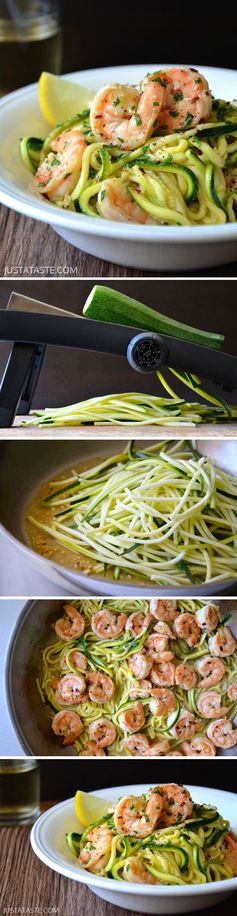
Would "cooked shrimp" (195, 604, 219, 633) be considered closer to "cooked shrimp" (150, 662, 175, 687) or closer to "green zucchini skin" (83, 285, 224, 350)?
"cooked shrimp" (150, 662, 175, 687)

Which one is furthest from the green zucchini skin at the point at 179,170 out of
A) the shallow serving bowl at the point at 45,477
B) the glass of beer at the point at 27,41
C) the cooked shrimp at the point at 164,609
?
the cooked shrimp at the point at 164,609

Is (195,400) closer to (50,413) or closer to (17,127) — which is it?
(50,413)

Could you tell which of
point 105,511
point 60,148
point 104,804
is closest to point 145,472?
point 105,511

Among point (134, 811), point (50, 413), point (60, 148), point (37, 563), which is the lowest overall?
point (134, 811)

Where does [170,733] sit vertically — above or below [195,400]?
below

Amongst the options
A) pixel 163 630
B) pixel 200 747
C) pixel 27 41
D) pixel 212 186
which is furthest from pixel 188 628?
pixel 27 41

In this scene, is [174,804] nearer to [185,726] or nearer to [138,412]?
[185,726]
